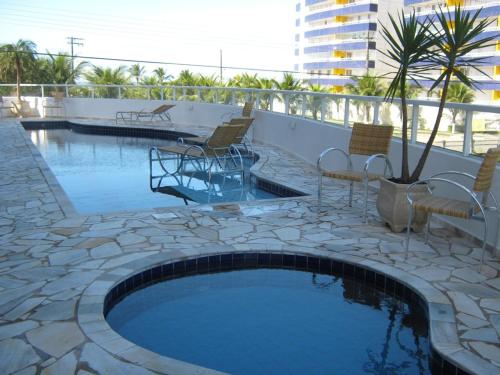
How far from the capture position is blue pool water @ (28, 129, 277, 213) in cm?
621

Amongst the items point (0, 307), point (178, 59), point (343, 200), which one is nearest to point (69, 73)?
point (343, 200)

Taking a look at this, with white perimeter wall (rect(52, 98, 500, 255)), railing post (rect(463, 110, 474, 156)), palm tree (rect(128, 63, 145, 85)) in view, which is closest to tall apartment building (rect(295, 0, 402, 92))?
palm tree (rect(128, 63, 145, 85))

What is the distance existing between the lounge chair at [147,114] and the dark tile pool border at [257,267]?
35.4 ft

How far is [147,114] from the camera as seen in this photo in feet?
49.5

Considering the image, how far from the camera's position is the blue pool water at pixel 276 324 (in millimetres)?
2891

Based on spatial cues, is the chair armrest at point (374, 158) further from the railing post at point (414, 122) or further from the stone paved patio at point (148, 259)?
the railing post at point (414, 122)

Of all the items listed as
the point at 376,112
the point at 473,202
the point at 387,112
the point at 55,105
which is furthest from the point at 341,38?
the point at 473,202

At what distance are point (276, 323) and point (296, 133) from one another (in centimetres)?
627

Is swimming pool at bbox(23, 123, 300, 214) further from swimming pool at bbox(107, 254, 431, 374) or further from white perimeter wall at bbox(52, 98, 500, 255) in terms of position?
swimming pool at bbox(107, 254, 431, 374)

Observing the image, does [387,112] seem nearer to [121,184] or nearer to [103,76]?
[121,184]

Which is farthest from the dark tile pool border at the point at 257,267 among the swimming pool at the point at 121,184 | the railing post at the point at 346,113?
the railing post at the point at 346,113

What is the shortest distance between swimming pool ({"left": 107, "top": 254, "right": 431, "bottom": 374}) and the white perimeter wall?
141cm

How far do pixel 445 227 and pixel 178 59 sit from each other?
205ft

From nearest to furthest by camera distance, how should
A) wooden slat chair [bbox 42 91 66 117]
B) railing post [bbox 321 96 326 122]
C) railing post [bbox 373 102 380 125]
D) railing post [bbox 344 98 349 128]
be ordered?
railing post [bbox 373 102 380 125] < railing post [bbox 344 98 349 128] < railing post [bbox 321 96 326 122] < wooden slat chair [bbox 42 91 66 117]
